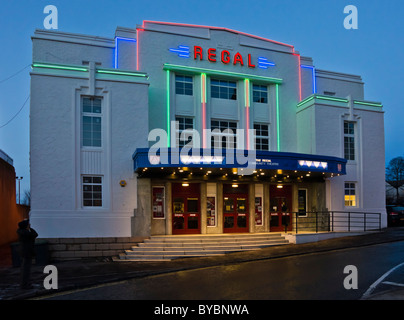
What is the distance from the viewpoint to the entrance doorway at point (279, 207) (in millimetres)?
19375

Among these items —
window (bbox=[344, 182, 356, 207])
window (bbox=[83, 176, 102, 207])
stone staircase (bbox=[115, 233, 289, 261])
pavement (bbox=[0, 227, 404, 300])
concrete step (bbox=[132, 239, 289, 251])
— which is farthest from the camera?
window (bbox=[344, 182, 356, 207])

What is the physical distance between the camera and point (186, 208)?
17875mm

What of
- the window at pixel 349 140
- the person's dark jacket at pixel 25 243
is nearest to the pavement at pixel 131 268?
the person's dark jacket at pixel 25 243

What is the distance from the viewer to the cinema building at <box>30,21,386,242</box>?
15.6m

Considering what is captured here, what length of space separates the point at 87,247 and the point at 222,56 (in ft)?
35.5

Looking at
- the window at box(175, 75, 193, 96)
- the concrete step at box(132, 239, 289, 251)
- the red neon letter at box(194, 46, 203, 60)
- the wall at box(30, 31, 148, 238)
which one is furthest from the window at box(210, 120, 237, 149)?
the concrete step at box(132, 239, 289, 251)

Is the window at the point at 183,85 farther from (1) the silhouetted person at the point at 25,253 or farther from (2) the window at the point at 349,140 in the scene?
(1) the silhouetted person at the point at 25,253

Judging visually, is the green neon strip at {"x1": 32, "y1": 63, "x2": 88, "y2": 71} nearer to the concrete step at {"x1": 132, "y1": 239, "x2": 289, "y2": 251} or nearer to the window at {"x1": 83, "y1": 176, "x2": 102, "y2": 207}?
the window at {"x1": 83, "y1": 176, "x2": 102, "y2": 207}

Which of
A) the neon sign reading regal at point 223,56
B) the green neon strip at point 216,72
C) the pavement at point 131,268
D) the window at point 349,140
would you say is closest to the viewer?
the pavement at point 131,268

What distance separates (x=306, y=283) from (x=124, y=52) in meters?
13.0

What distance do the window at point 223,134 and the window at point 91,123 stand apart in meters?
5.41

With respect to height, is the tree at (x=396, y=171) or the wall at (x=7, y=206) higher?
the tree at (x=396, y=171)

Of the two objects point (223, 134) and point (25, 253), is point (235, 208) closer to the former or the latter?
point (223, 134)

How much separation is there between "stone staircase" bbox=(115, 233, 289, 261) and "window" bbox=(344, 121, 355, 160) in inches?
259
